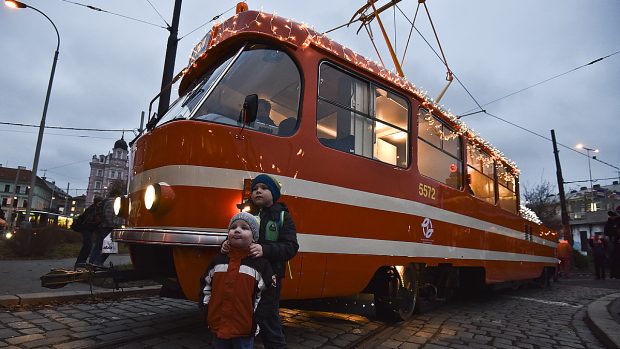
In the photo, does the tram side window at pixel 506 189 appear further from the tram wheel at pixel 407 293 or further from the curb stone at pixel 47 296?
the curb stone at pixel 47 296

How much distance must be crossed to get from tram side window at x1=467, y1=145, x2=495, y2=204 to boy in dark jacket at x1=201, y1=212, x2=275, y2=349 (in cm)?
473

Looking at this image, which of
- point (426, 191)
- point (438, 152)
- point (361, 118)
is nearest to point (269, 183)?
point (361, 118)

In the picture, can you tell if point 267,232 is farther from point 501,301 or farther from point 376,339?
point 501,301

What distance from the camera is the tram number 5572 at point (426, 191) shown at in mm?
4812

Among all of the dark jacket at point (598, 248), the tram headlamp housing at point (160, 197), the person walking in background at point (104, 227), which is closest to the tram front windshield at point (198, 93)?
the tram headlamp housing at point (160, 197)

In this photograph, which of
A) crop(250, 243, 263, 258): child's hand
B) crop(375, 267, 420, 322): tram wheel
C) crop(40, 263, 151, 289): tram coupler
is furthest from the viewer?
crop(375, 267, 420, 322): tram wheel

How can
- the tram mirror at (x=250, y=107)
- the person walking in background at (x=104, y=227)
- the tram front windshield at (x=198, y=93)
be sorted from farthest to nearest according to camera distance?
1. the person walking in background at (x=104, y=227)
2. the tram front windshield at (x=198, y=93)
3. the tram mirror at (x=250, y=107)

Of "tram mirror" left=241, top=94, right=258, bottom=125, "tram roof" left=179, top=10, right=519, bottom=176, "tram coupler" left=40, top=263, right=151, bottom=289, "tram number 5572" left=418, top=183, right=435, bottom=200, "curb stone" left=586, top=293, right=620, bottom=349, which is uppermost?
"tram roof" left=179, top=10, right=519, bottom=176

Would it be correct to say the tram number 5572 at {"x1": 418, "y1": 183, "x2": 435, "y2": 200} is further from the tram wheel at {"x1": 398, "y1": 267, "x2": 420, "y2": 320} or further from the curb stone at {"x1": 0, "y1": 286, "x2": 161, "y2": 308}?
the curb stone at {"x1": 0, "y1": 286, "x2": 161, "y2": 308}

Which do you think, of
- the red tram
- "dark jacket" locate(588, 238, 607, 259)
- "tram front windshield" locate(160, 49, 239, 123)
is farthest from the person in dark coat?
"dark jacket" locate(588, 238, 607, 259)

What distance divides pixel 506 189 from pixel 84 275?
7674 millimetres

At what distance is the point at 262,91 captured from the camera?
3.54 metres

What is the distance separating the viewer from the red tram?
9.98ft

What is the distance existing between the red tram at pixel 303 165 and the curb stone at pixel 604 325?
189 centimetres
